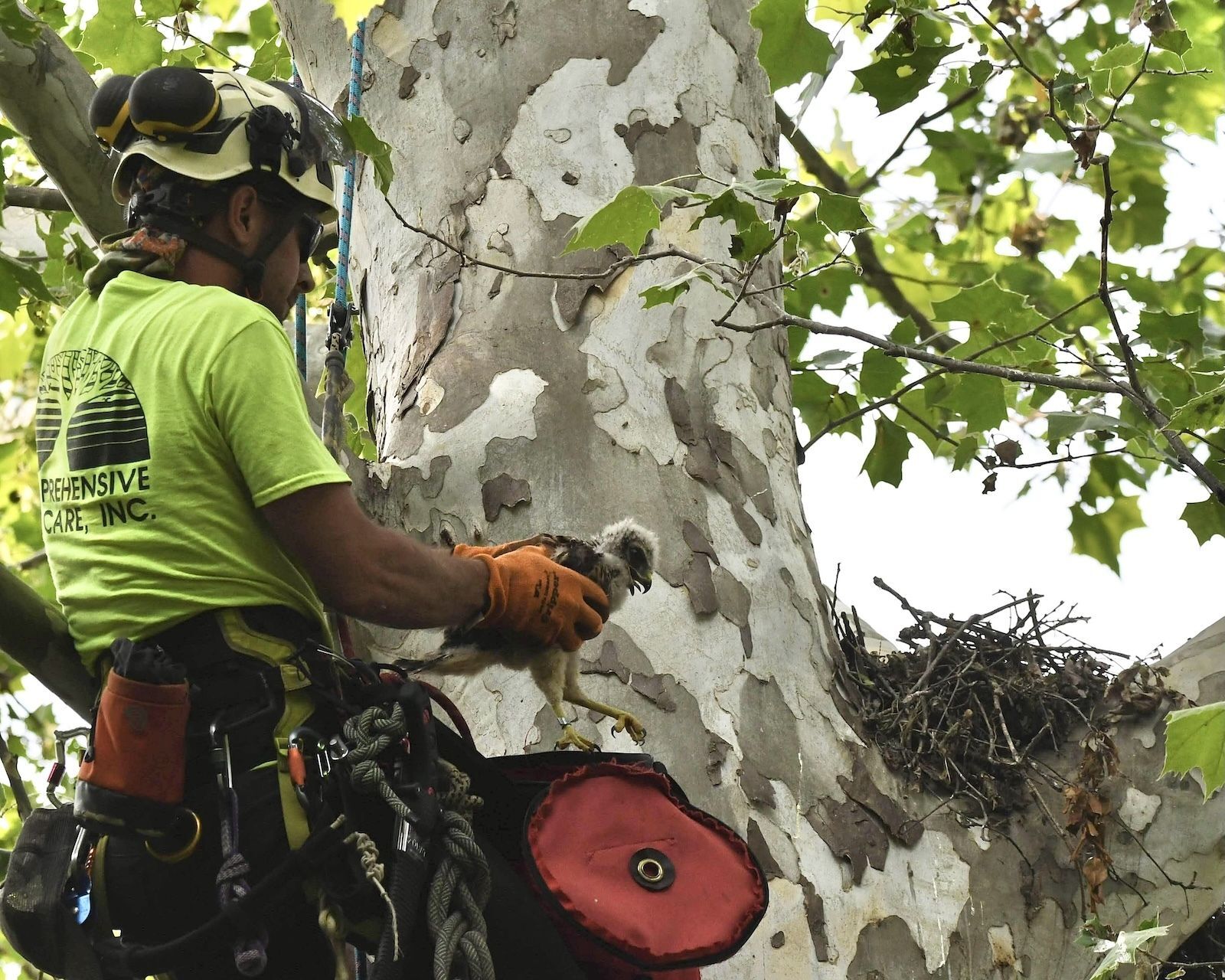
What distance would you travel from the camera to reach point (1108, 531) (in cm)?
493

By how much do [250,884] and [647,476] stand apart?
1420 mm

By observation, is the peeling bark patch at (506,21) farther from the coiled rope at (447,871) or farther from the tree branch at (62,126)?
the coiled rope at (447,871)

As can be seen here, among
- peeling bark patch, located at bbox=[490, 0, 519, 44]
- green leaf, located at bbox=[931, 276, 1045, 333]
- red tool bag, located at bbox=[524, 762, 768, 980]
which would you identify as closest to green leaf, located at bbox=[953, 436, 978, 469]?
green leaf, located at bbox=[931, 276, 1045, 333]

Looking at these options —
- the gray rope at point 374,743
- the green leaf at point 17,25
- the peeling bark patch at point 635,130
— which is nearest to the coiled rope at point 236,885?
the gray rope at point 374,743

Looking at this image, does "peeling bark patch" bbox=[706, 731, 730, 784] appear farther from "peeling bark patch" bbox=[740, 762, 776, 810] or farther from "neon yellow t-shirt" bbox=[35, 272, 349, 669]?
"neon yellow t-shirt" bbox=[35, 272, 349, 669]

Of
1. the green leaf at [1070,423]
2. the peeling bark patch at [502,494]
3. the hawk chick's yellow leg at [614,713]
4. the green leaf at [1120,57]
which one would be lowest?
the hawk chick's yellow leg at [614,713]

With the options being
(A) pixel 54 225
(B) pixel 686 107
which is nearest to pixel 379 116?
(B) pixel 686 107

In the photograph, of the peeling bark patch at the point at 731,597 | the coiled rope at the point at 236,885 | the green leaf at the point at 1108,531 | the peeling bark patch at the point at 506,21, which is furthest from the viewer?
the green leaf at the point at 1108,531

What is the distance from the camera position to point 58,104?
3.33m

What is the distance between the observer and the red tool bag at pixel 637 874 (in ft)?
6.69

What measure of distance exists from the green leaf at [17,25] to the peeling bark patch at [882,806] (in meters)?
2.44

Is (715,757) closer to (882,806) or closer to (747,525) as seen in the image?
(882,806)

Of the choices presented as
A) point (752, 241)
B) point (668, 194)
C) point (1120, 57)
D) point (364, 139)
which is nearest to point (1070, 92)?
point (1120, 57)

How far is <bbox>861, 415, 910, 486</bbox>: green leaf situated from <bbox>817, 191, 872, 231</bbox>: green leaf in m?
1.64
